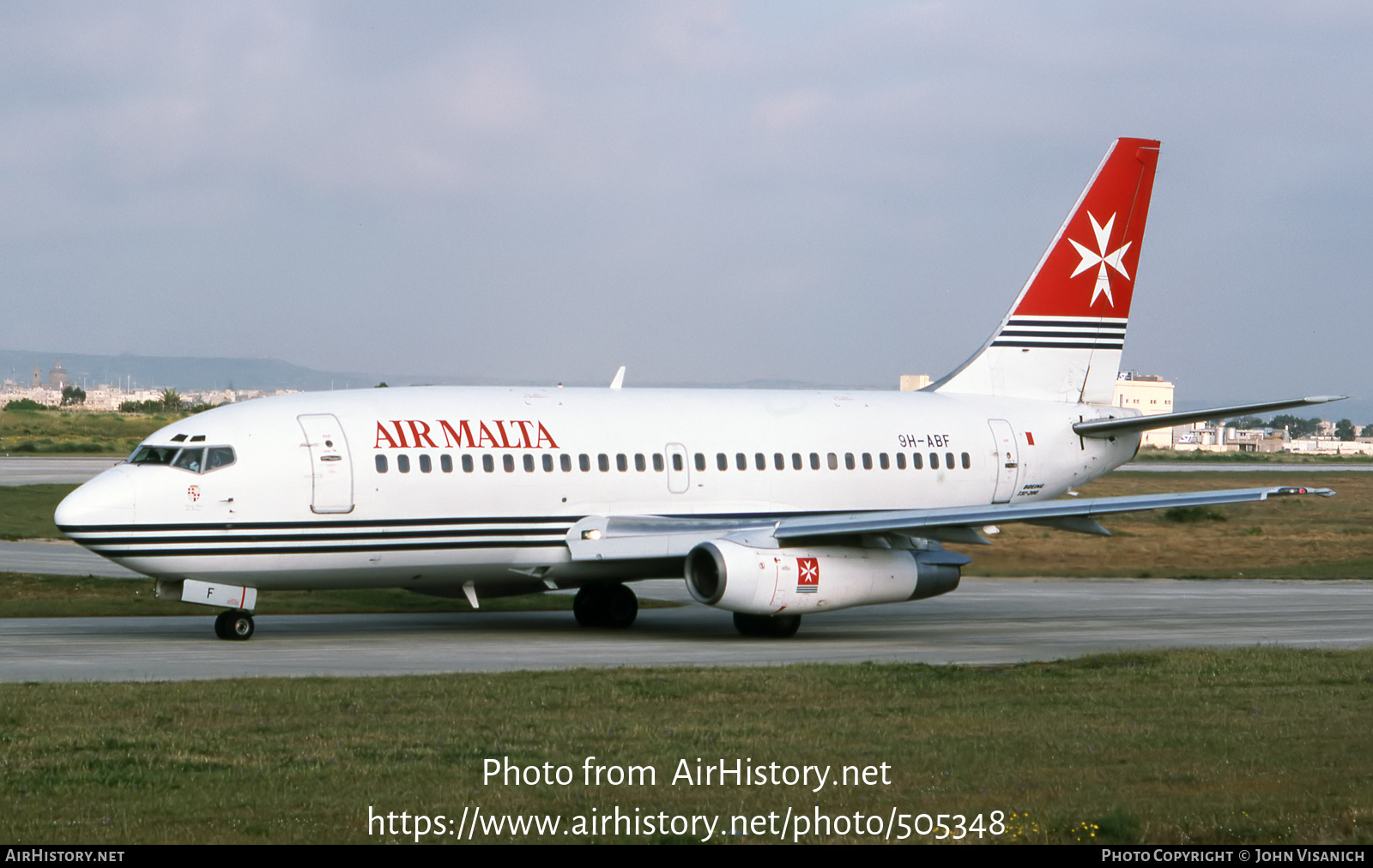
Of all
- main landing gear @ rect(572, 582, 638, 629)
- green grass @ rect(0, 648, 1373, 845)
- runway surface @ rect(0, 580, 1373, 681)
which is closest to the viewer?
green grass @ rect(0, 648, 1373, 845)

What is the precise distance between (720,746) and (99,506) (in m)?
12.3

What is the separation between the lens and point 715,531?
25094 mm

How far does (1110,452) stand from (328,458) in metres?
15.9

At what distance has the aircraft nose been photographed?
21828 millimetres

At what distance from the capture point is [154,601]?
2973 cm

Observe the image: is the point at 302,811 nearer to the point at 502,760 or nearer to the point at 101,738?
the point at 502,760

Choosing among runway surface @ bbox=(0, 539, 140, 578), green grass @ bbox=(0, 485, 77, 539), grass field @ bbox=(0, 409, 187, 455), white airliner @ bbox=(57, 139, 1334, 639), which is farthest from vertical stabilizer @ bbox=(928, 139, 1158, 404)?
grass field @ bbox=(0, 409, 187, 455)

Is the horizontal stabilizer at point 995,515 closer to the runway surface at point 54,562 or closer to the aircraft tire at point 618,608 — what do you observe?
the aircraft tire at point 618,608

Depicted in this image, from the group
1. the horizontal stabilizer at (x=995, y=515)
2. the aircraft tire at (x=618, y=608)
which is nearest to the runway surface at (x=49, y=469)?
the aircraft tire at (x=618, y=608)

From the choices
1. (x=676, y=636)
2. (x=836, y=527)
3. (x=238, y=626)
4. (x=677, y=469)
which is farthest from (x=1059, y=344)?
(x=238, y=626)

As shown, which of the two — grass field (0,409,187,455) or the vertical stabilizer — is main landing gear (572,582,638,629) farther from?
grass field (0,409,187,455)

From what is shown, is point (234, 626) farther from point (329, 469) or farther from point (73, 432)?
point (73, 432)

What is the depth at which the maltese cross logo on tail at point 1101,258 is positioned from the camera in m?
31.7

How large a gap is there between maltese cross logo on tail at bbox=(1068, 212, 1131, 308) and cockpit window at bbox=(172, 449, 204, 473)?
1732 centimetres
